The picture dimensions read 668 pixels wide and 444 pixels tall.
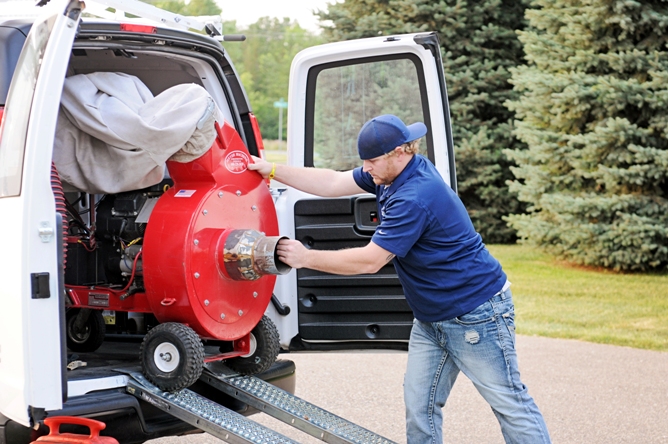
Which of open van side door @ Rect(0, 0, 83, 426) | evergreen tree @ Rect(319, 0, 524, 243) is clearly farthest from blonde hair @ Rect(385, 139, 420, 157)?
evergreen tree @ Rect(319, 0, 524, 243)

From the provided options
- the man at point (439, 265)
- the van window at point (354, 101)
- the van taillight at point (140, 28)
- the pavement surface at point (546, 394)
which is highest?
the van taillight at point (140, 28)

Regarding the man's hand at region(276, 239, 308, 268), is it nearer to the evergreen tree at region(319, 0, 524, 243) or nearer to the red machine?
the red machine

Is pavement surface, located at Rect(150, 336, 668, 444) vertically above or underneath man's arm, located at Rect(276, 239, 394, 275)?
underneath

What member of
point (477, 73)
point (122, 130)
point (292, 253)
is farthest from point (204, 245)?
point (477, 73)

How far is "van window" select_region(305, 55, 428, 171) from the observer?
4715mm

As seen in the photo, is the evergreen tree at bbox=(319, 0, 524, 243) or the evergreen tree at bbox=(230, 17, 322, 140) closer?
the evergreen tree at bbox=(319, 0, 524, 243)

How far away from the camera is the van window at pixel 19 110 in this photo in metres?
3.18

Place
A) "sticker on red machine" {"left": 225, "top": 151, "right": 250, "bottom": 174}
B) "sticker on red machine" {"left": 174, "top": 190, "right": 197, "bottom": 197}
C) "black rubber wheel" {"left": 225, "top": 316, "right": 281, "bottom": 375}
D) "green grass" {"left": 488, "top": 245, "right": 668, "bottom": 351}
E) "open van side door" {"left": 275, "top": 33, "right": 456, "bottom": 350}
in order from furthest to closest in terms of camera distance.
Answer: "green grass" {"left": 488, "top": 245, "right": 668, "bottom": 351}, "open van side door" {"left": 275, "top": 33, "right": 456, "bottom": 350}, "black rubber wheel" {"left": 225, "top": 316, "right": 281, "bottom": 375}, "sticker on red machine" {"left": 225, "top": 151, "right": 250, "bottom": 174}, "sticker on red machine" {"left": 174, "top": 190, "right": 197, "bottom": 197}

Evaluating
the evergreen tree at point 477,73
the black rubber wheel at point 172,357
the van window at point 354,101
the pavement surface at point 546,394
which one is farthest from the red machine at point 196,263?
the evergreen tree at point 477,73

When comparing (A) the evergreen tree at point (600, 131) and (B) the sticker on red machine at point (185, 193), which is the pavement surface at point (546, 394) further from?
(A) the evergreen tree at point (600, 131)

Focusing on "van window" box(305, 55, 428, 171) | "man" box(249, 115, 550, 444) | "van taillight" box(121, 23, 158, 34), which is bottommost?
"man" box(249, 115, 550, 444)

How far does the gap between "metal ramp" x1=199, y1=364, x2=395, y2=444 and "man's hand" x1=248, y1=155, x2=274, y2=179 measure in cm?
96

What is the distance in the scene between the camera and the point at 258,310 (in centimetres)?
409

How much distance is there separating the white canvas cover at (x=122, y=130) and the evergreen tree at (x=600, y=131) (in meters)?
9.10
